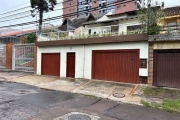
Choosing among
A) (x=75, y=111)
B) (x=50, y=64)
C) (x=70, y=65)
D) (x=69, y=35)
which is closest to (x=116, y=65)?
(x=70, y=65)

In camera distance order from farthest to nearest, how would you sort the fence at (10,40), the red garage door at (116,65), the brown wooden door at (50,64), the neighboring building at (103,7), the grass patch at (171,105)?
the fence at (10,40) < the neighboring building at (103,7) < the brown wooden door at (50,64) < the red garage door at (116,65) < the grass patch at (171,105)

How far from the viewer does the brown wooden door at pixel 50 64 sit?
1322cm

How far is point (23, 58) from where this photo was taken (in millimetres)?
15539

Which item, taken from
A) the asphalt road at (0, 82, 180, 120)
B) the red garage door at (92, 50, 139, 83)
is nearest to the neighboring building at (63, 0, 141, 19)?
the red garage door at (92, 50, 139, 83)

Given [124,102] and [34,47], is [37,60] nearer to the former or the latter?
[34,47]

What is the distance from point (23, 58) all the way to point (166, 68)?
13.2m

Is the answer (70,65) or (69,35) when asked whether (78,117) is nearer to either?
(70,65)

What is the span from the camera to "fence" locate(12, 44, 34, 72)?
49.4 feet

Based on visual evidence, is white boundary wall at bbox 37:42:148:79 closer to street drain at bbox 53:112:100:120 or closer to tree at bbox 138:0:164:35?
tree at bbox 138:0:164:35

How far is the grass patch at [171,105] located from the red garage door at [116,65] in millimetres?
3277

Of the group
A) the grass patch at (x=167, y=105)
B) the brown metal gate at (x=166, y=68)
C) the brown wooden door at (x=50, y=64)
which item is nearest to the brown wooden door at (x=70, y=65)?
the brown wooden door at (x=50, y=64)

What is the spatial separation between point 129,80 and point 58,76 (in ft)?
20.1

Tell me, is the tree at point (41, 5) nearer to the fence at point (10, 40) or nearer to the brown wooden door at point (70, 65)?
the fence at point (10, 40)

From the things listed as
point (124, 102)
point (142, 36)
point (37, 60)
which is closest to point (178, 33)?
point (142, 36)
